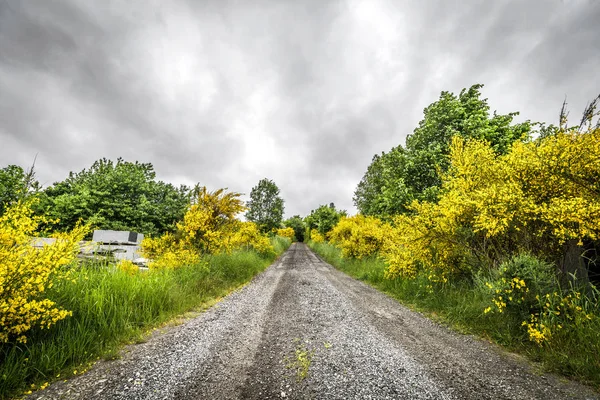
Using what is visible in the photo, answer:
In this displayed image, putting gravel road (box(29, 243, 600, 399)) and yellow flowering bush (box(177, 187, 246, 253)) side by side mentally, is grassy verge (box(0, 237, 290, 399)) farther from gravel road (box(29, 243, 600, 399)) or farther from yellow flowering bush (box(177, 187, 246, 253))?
yellow flowering bush (box(177, 187, 246, 253))

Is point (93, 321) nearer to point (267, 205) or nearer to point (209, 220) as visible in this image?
point (209, 220)

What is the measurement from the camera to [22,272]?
2.81 metres

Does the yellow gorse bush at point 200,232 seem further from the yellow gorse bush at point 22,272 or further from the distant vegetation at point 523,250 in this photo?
the distant vegetation at point 523,250

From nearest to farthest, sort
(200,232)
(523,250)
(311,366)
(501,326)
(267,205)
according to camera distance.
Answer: (311,366) → (501,326) → (523,250) → (200,232) → (267,205)

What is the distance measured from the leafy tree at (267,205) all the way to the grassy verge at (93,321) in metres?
20.5

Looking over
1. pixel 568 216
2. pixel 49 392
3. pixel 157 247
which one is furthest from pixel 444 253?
pixel 157 247

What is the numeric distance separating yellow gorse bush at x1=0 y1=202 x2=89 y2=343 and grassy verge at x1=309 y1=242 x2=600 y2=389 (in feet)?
21.7

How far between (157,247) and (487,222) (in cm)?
985

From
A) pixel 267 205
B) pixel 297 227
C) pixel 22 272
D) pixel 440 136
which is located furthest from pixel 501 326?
pixel 297 227

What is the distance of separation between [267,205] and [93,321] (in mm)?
24301

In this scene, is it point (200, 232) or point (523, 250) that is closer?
point (523, 250)

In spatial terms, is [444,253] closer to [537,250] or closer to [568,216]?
[537,250]

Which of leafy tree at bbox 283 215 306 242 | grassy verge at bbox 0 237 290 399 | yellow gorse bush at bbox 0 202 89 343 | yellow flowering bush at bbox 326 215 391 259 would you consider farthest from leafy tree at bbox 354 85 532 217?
leafy tree at bbox 283 215 306 242

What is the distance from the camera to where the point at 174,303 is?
18.6 ft
